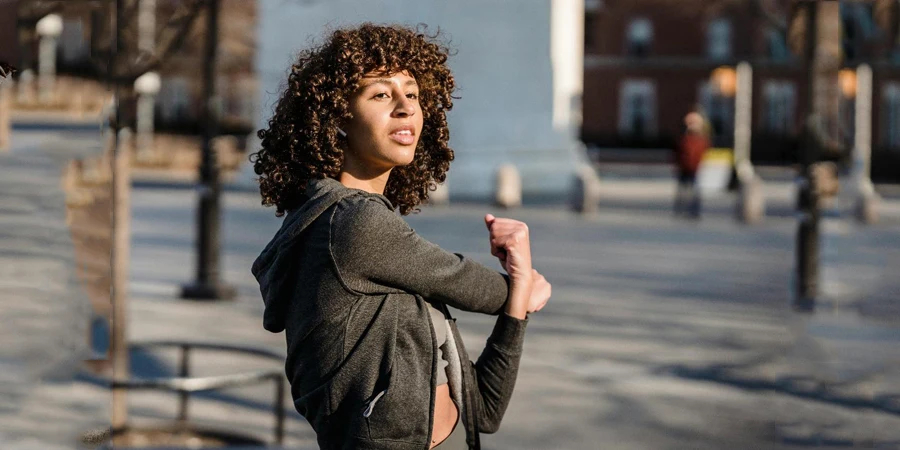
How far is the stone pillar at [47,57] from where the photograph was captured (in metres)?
2.88

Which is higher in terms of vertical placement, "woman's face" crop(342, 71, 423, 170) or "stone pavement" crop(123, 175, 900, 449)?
"woman's face" crop(342, 71, 423, 170)

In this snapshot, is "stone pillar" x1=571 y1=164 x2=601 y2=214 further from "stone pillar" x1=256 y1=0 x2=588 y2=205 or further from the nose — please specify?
the nose

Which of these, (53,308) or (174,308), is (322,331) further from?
(174,308)

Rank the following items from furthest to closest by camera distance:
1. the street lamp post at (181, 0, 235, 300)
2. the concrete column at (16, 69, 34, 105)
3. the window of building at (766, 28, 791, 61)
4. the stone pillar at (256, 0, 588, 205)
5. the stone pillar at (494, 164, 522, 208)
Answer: the window of building at (766, 28, 791, 61), the stone pillar at (256, 0, 588, 205), the stone pillar at (494, 164, 522, 208), the street lamp post at (181, 0, 235, 300), the concrete column at (16, 69, 34, 105)

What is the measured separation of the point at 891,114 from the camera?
51.7 m

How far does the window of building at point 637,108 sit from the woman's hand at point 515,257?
5346 centimetres

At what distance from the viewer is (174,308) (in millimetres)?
11242

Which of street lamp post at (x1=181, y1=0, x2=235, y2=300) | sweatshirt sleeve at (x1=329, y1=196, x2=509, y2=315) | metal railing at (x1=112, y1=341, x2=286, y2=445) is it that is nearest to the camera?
sweatshirt sleeve at (x1=329, y1=196, x2=509, y2=315)

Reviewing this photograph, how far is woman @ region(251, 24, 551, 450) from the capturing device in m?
2.44

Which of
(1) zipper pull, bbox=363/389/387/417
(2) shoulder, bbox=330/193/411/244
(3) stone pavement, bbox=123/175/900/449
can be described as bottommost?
(3) stone pavement, bbox=123/175/900/449

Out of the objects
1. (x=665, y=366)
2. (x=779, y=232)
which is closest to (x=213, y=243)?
(x=665, y=366)

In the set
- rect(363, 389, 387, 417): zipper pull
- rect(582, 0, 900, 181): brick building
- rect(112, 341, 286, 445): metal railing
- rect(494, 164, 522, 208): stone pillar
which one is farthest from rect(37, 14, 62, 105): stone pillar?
rect(582, 0, 900, 181): brick building

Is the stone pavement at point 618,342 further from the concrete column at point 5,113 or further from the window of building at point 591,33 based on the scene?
the window of building at point 591,33

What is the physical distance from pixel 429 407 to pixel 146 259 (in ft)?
42.1
